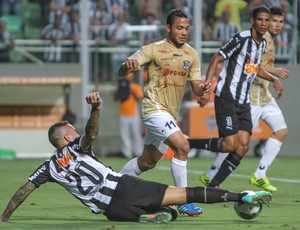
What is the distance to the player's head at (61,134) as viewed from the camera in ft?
30.5

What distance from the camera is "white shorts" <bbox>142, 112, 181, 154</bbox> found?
10883 millimetres

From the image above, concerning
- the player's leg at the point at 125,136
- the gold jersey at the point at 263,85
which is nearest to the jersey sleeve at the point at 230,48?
the gold jersey at the point at 263,85

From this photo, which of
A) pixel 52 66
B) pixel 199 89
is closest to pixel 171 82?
pixel 199 89

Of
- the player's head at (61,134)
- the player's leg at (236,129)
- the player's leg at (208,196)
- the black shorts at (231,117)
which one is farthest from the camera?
the black shorts at (231,117)

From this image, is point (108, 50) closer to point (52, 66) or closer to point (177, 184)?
point (52, 66)

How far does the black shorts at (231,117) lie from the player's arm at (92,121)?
3.78 meters

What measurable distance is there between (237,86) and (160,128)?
2.27 metres

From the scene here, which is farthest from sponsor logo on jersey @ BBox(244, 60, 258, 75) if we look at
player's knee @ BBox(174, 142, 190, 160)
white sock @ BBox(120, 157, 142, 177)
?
player's knee @ BBox(174, 142, 190, 160)

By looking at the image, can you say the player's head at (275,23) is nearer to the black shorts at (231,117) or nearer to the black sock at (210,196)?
the black shorts at (231,117)

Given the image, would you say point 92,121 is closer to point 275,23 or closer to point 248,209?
point 248,209

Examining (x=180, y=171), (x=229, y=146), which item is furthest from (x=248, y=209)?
(x=229, y=146)

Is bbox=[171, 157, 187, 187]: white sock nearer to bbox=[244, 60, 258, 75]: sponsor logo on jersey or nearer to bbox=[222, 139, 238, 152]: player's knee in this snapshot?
bbox=[222, 139, 238, 152]: player's knee

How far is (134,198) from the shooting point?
9266 mm

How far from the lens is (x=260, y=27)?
1259cm
